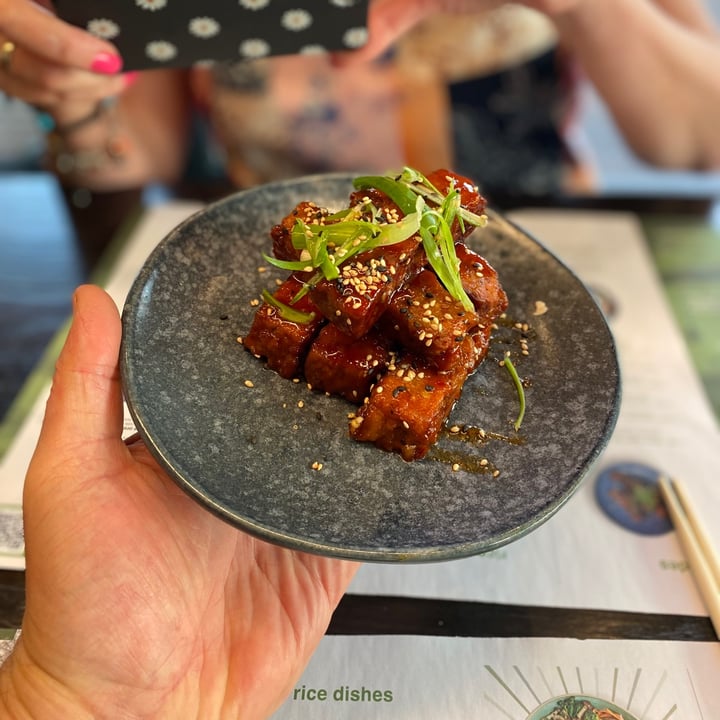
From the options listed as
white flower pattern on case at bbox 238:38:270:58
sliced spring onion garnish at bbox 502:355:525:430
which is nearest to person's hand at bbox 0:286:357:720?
sliced spring onion garnish at bbox 502:355:525:430

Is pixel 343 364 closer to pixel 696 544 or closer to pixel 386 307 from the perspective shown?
pixel 386 307

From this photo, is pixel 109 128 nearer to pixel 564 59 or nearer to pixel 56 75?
pixel 56 75

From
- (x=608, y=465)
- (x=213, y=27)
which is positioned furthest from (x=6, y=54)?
(x=608, y=465)

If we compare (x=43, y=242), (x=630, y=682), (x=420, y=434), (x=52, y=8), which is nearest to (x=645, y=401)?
(x=630, y=682)

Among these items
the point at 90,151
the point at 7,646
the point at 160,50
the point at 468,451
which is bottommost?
the point at 7,646

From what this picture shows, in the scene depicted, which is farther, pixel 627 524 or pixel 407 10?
pixel 407 10

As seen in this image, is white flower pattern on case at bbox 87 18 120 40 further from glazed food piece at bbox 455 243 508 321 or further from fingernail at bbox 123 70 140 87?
glazed food piece at bbox 455 243 508 321
